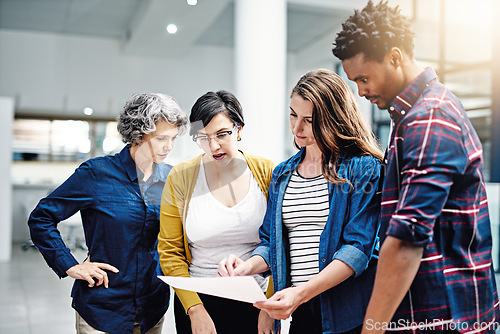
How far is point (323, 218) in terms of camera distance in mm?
965

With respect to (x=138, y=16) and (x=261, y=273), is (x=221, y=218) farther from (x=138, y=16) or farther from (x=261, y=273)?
(x=138, y=16)

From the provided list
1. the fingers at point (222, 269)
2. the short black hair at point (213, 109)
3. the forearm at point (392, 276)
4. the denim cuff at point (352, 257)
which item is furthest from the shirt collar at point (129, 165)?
the forearm at point (392, 276)

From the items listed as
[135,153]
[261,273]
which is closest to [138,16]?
[135,153]

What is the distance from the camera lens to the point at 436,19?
9.36ft

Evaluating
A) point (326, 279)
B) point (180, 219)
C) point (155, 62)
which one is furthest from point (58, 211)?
point (326, 279)

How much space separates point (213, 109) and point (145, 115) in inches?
7.9

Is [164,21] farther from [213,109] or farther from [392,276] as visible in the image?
[392,276]

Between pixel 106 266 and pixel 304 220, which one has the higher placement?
pixel 304 220

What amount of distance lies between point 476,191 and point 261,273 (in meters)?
0.53

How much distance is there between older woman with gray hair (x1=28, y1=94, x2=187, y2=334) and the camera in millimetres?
1166

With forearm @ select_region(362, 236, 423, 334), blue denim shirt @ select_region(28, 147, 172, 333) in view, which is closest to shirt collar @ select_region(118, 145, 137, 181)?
blue denim shirt @ select_region(28, 147, 172, 333)

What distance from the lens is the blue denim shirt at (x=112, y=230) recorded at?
1171 mm

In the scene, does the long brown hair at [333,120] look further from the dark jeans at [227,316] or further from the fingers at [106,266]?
the fingers at [106,266]

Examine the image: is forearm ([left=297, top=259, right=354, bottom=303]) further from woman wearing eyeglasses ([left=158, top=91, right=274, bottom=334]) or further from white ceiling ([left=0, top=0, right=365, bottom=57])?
white ceiling ([left=0, top=0, right=365, bottom=57])
